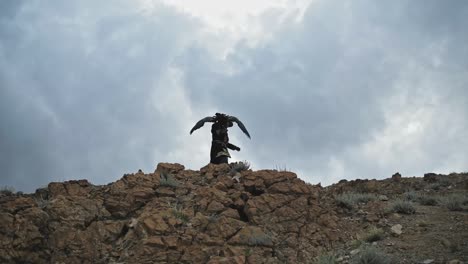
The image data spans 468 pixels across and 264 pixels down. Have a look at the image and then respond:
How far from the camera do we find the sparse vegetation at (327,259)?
363 inches

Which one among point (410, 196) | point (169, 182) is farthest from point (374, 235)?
point (169, 182)

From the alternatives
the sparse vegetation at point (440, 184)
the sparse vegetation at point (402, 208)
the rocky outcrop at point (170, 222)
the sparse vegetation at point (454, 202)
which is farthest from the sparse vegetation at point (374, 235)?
the sparse vegetation at point (440, 184)

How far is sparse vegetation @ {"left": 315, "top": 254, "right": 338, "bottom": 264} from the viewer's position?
922cm

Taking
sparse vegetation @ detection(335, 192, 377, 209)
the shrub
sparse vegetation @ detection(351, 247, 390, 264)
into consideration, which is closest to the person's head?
sparse vegetation @ detection(335, 192, 377, 209)

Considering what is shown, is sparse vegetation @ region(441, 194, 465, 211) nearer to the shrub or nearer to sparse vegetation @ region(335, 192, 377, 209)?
the shrub

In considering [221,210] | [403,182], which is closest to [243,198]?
[221,210]

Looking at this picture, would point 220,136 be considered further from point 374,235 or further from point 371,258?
point 371,258

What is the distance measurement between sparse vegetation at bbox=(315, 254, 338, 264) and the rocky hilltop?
31 millimetres

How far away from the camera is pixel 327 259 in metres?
9.43

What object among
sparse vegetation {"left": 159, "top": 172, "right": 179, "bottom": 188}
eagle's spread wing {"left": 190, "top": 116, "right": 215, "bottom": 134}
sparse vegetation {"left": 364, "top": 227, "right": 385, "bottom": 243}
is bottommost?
sparse vegetation {"left": 364, "top": 227, "right": 385, "bottom": 243}

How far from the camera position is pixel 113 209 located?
1108 centimetres

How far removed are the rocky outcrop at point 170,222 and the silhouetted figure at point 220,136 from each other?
2.54m

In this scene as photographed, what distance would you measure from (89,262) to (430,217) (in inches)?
319

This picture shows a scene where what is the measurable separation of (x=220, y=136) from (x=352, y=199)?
4.79 metres
